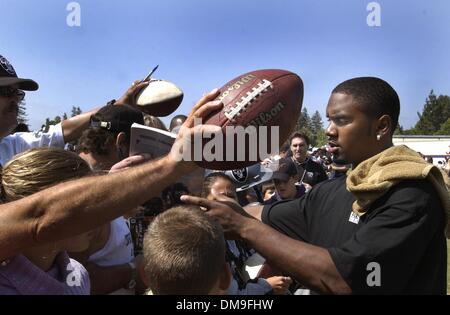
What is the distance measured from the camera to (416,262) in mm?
1870

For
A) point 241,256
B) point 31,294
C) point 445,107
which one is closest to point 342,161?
point 241,256

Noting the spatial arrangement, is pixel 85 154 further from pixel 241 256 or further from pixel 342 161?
pixel 342 161

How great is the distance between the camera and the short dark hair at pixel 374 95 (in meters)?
2.23

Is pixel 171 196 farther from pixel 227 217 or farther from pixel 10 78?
pixel 10 78

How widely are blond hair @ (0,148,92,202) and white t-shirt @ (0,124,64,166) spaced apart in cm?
165

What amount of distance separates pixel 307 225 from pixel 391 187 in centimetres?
63

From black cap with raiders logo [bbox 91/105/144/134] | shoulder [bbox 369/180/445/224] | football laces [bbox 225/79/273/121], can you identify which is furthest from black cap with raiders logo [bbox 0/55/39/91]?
shoulder [bbox 369/180/445/224]

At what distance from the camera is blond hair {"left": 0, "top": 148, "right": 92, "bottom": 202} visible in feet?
5.12

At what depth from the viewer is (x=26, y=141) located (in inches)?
135

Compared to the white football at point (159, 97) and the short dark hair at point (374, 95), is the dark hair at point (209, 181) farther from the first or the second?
the short dark hair at point (374, 95)

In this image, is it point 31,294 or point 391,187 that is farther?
point 391,187

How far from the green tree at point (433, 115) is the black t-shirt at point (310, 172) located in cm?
7913

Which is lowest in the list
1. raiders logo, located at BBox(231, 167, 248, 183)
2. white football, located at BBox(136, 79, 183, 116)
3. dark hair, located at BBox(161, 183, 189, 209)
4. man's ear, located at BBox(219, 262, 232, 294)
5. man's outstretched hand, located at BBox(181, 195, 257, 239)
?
raiders logo, located at BBox(231, 167, 248, 183)

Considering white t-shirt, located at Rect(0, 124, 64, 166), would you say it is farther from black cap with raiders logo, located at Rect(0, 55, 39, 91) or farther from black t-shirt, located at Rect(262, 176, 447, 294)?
black t-shirt, located at Rect(262, 176, 447, 294)
